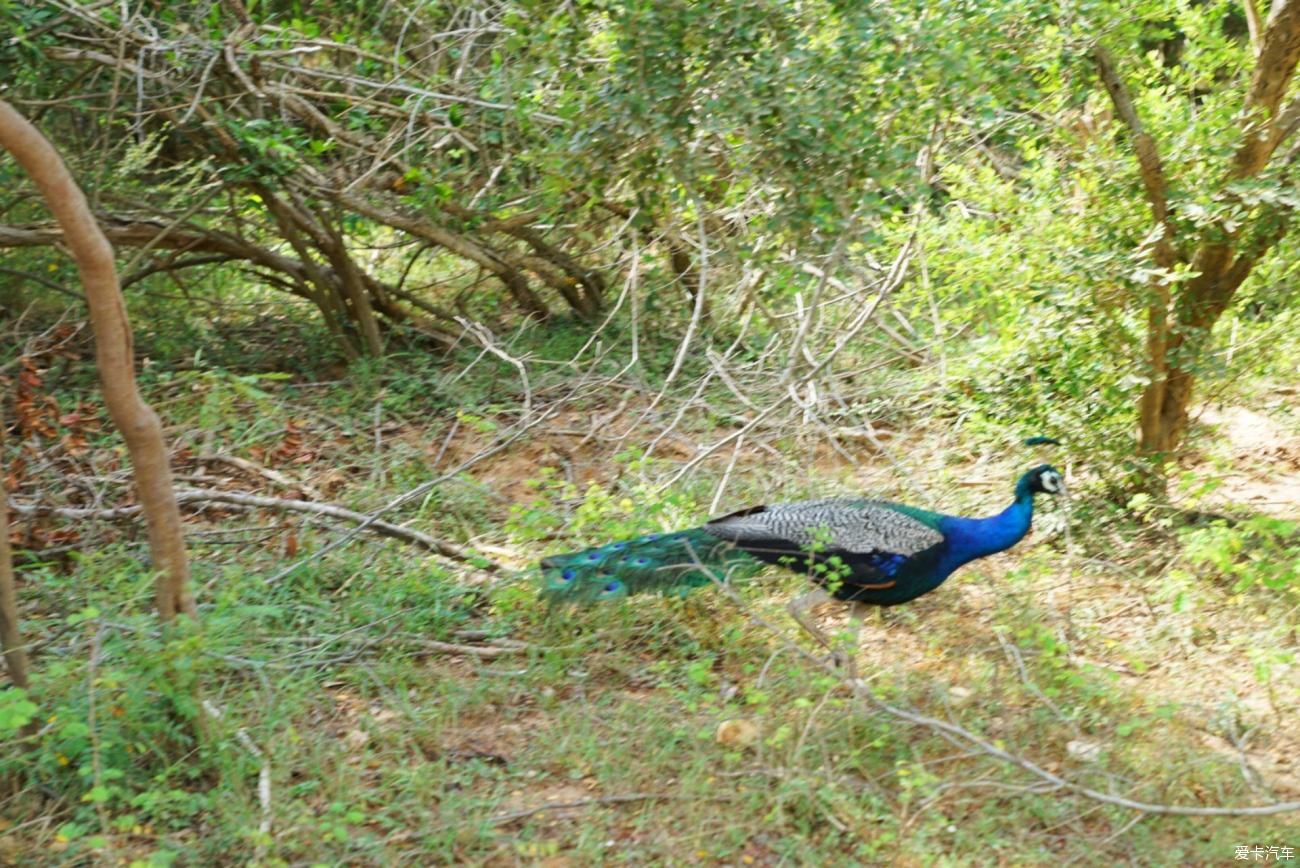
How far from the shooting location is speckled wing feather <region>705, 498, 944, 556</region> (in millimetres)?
4746

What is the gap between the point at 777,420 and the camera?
22.0ft

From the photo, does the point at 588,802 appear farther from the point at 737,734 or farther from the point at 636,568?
the point at 636,568

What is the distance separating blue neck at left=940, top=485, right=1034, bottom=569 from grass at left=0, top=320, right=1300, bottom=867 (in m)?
0.28

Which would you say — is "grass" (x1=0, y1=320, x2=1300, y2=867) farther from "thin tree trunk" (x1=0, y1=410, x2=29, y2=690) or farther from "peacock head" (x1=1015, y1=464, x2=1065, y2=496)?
"peacock head" (x1=1015, y1=464, x2=1065, y2=496)

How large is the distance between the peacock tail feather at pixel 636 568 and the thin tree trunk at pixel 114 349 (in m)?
1.35

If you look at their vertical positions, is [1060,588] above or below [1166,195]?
below

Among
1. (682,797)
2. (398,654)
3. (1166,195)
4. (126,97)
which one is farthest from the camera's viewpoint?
(126,97)

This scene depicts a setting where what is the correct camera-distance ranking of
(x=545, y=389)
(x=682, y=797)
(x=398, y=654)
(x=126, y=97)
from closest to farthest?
(x=682, y=797) → (x=398, y=654) → (x=126, y=97) → (x=545, y=389)

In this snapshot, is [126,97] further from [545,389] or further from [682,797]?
[682,797]

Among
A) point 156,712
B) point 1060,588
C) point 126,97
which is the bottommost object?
point 1060,588

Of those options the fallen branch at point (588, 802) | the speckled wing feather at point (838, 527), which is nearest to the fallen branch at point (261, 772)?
the fallen branch at point (588, 802)

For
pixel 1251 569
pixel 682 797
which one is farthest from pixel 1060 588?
pixel 682 797

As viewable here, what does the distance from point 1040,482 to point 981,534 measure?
1.45 feet

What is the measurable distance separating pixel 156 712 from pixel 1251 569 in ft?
→ 12.4
